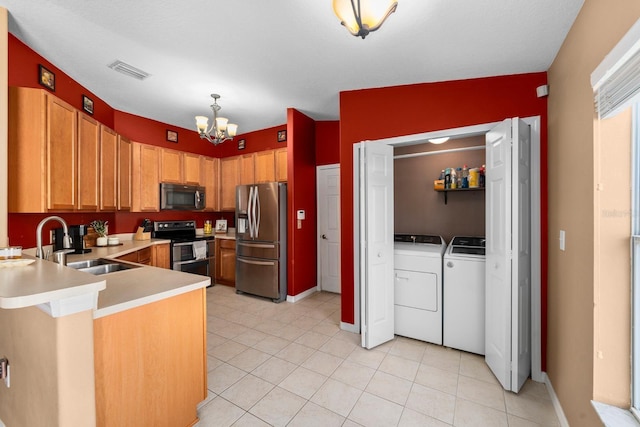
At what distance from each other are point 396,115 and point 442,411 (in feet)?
8.26

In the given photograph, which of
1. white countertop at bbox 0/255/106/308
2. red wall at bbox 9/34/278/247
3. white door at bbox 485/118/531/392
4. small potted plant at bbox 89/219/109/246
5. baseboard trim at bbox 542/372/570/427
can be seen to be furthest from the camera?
small potted plant at bbox 89/219/109/246

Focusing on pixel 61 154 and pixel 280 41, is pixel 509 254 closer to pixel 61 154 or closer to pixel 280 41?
pixel 280 41

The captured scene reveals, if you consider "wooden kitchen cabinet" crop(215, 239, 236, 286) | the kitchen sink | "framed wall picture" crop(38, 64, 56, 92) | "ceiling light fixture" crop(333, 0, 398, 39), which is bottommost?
"wooden kitchen cabinet" crop(215, 239, 236, 286)

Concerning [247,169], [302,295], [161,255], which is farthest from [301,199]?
[161,255]

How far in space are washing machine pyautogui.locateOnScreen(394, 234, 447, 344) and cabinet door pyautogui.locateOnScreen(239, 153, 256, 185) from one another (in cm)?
284

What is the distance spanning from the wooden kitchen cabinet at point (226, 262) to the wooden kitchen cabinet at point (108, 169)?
1.65m

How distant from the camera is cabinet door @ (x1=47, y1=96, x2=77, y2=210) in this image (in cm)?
218

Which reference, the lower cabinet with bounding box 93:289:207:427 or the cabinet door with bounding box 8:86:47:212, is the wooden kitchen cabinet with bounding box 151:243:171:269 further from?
the lower cabinet with bounding box 93:289:207:427

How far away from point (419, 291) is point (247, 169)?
11.2 ft

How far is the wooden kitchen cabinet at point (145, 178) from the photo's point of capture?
3.85 meters

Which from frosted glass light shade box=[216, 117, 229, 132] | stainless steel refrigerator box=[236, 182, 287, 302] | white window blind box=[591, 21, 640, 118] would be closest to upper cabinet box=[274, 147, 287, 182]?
stainless steel refrigerator box=[236, 182, 287, 302]

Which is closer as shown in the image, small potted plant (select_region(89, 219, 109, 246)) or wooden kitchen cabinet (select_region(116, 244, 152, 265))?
wooden kitchen cabinet (select_region(116, 244, 152, 265))

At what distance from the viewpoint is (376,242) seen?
257cm

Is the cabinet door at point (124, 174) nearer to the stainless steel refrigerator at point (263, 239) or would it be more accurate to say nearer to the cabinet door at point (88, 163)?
the cabinet door at point (88, 163)
